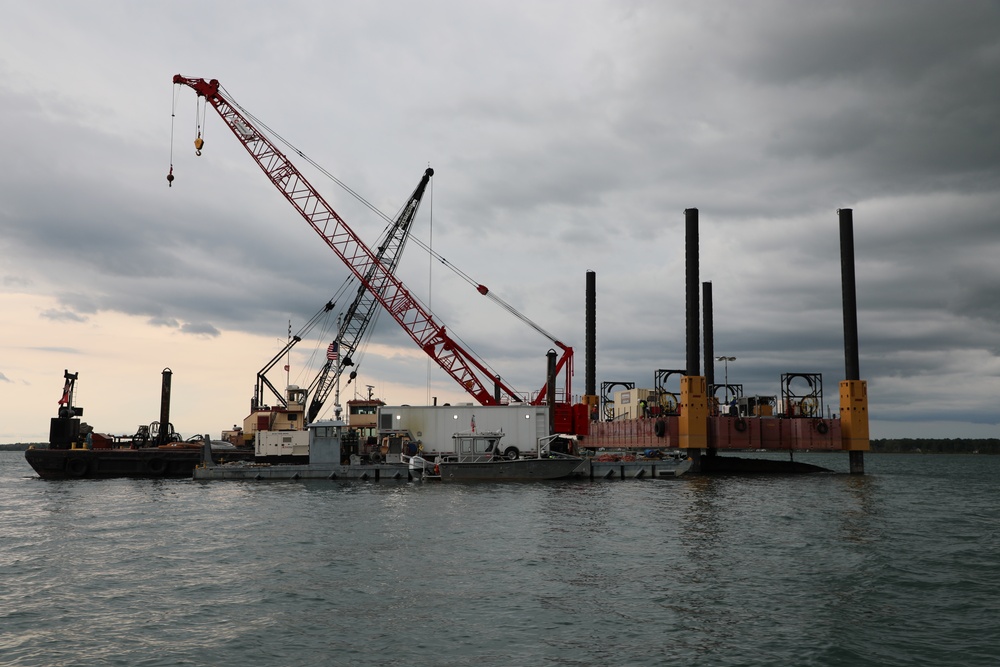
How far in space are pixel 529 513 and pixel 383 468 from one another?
23424mm

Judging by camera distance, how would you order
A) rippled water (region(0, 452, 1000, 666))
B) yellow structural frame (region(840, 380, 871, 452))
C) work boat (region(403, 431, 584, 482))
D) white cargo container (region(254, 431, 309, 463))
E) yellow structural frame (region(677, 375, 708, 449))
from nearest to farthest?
rippled water (region(0, 452, 1000, 666)), work boat (region(403, 431, 584, 482)), white cargo container (region(254, 431, 309, 463)), yellow structural frame (region(677, 375, 708, 449)), yellow structural frame (region(840, 380, 871, 452))

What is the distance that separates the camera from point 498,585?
21.0m

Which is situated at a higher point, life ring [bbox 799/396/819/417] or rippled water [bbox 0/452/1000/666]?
life ring [bbox 799/396/819/417]

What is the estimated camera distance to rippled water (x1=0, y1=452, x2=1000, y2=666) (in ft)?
51.0

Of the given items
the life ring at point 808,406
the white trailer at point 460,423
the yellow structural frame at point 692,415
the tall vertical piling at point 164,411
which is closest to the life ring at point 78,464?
the tall vertical piling at point 164,411

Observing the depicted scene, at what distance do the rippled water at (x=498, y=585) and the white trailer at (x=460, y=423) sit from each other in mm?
19842

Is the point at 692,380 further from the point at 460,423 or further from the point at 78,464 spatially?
the point at 78,464

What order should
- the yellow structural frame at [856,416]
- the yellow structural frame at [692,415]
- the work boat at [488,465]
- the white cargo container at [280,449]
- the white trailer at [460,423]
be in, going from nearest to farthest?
the work boat at [488,465] → the white trailer at [460,423] → the white cargo container at [280,449] → the yellow structural frame at [692,415] → the yellow structural frame at [856,416]

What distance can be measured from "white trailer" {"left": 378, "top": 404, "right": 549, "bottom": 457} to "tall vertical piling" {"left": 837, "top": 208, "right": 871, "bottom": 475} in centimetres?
2865

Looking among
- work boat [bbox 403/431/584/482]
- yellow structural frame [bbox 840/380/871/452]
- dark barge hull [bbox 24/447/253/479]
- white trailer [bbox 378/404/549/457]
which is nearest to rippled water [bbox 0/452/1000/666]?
work boat [bbox 403/431/584/482]

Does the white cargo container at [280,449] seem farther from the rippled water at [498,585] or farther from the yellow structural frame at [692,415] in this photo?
the yellow structural frame at [692,415]

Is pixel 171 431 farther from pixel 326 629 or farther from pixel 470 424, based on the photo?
pixel 326 629

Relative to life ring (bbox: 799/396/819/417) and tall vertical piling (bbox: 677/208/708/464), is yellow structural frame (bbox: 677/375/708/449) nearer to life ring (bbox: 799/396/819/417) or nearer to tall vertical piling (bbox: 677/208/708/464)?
tall vertical piling (bbox: 677/208/708/464)

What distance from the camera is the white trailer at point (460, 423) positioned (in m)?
60.8
